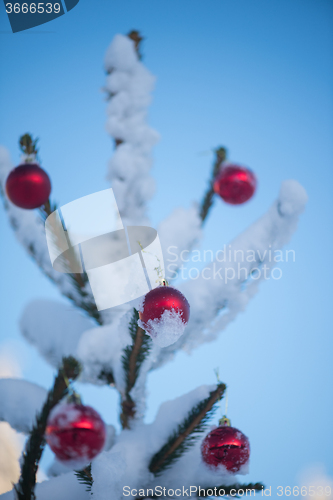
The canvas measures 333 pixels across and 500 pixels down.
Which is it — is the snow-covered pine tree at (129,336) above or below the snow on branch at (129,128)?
below

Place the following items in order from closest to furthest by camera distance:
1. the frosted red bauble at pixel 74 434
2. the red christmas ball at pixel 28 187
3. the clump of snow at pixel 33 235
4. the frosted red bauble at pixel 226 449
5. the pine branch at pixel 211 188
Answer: the frosted red bauble at pixel 74 434 → the frosted red bauble at pixel 226 449 → the red christmas ball at pixel 28 187 → the clump of snow at pixel 33 235 → the pine branch at pixel 211 188

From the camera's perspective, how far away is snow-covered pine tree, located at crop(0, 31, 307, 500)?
705 mm

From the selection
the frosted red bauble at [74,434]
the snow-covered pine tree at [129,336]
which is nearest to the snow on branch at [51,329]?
the snow-covered pine tree at [129,336]

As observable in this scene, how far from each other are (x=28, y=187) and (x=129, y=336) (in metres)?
0.44

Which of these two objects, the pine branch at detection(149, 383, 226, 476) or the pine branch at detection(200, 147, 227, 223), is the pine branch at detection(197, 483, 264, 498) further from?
the pine branch at detection(200, 147, 227, 223)

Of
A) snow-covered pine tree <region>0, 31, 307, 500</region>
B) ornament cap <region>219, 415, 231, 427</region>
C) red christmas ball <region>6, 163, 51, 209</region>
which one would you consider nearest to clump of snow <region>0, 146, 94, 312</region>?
snow-covered pine tree <region>0, 31, 307, 500</region>

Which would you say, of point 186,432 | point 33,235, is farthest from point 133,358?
point 33,235

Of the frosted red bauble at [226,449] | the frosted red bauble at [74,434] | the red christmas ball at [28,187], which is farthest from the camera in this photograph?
the red christmas ball at [28,187]

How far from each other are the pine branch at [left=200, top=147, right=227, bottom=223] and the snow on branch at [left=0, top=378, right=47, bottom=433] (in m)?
0.72

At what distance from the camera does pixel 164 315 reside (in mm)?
584

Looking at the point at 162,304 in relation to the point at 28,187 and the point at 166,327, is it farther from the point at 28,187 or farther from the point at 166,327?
the point at 28,187

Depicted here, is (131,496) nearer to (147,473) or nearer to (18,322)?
(147,473)

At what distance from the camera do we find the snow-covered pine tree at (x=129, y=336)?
0.70 m

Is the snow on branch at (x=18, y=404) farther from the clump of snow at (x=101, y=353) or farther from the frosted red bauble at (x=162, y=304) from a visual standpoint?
the frosted red bauble at (x=162, y=304)
